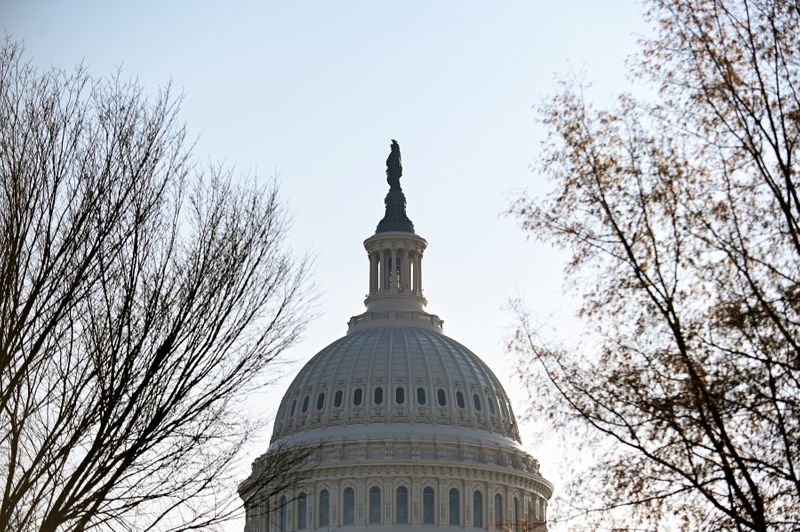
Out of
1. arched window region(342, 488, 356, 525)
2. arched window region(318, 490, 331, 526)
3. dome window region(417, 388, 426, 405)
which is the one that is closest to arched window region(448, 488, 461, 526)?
arched window region(342, 488, 356, 525)

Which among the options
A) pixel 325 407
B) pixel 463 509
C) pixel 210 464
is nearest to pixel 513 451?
pixel 463 509

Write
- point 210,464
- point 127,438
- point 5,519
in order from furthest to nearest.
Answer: point 210,464
point 127,438
point 5,519

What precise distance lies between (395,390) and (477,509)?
12.3m

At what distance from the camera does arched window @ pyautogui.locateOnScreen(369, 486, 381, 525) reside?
419 ft

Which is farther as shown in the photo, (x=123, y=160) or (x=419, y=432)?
(x=419, y=432)

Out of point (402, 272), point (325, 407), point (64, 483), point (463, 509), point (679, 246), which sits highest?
point (402, 272)

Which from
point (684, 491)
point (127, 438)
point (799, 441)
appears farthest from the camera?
point (127, 438)

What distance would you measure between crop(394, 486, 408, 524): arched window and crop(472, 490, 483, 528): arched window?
5568mm

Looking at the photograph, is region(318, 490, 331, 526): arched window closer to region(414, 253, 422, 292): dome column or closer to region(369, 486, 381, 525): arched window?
region(369, 486, 381, 525): arched window

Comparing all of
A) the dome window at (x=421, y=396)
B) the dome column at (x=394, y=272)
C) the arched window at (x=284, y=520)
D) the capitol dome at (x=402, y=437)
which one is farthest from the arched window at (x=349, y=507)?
the dome column at (x=394, y=272)

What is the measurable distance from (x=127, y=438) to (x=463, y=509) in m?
104

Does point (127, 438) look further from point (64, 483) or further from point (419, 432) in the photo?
point (419, 432)

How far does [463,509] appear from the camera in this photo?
422 feet

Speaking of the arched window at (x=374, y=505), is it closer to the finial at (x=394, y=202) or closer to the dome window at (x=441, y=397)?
the dome window at (x=441, y=397)
